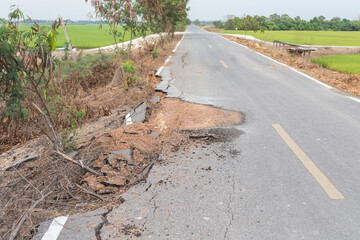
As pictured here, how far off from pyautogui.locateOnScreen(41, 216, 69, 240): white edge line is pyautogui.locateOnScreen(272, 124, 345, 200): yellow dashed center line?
2.94 metres

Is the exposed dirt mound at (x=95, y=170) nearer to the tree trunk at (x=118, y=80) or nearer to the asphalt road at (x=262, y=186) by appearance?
the asphalt road at (x=262, y=186)

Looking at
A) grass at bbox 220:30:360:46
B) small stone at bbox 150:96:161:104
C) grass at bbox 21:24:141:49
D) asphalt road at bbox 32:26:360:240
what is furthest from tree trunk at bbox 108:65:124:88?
grass at bbox 220:30:360:46

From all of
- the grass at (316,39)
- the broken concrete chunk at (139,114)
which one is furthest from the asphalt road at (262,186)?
the grass at (316,39)

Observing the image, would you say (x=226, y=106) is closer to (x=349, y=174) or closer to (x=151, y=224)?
(x=349, y=174)

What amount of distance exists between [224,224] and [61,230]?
5.23 ft

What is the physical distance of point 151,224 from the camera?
2635 mm

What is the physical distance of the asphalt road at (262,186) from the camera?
256cm

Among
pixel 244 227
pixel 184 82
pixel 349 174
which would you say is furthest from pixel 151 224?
pixel 184 82

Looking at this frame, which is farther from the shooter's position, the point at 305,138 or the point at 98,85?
the point at 98,85

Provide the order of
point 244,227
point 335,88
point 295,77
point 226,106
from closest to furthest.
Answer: point 244,227
point 226,106
point 335,88
point 295,77

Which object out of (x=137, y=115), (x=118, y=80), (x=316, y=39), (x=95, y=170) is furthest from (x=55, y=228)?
(x=316, y=39)

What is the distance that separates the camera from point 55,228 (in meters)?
2.61

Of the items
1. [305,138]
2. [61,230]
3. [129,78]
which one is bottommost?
[61,230]

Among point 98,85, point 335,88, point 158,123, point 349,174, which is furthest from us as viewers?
point 98,85
